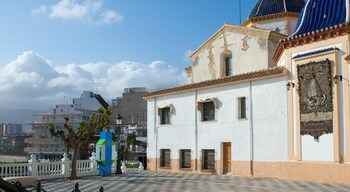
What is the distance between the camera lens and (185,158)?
28.9m

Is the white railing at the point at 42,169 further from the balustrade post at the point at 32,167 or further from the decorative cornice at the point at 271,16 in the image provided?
the decorative cornice at the point at 271,16

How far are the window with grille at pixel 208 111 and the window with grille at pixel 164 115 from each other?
128 inches

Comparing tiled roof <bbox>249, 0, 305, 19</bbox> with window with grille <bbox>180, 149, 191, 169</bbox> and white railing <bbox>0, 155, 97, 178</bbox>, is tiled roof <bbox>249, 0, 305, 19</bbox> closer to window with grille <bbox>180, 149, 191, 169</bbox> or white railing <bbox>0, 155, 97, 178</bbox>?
window with grille <bbox>180, 149, 191, 169</bbox>

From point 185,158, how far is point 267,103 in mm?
7228

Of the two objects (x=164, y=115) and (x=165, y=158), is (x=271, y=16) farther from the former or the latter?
(x=165, y=158)

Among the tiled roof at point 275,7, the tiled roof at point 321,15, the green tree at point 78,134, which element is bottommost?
the green tree at point 78,134

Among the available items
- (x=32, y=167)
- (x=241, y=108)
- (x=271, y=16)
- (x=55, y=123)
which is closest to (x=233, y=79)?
(x=241, y=108)

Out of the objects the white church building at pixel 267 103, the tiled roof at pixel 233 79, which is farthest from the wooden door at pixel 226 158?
the tiled roof at pixel 233 79

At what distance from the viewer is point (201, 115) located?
27.9 metres

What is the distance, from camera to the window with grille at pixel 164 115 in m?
30.5

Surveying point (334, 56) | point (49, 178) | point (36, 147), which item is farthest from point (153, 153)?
point (36, 147)

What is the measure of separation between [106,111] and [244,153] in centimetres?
721

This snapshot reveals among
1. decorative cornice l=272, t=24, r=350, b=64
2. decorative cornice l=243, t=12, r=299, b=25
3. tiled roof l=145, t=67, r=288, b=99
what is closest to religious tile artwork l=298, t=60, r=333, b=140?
decorative cornice l=272, t=24, r=350, b=64

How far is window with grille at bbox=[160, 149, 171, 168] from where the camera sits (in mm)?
30281
